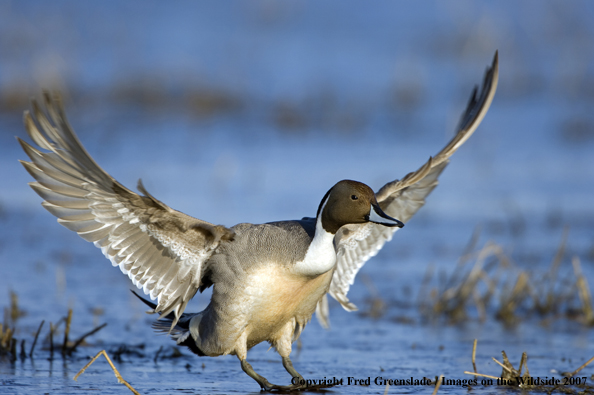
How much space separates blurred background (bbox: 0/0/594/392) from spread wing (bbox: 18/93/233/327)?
0.79 metres

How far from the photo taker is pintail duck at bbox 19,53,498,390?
486cm

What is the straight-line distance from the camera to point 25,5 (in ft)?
71.5

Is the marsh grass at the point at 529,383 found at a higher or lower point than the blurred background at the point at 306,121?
lower

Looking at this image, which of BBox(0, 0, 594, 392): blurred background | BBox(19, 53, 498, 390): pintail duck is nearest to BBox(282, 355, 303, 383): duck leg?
BBox(19, 53, 498, 390): pintail duck

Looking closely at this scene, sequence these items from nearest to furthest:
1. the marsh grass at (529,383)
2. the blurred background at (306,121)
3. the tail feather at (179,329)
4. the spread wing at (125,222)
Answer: the spread wing at (125,222), the marsh grass at (529,383), the tail feather at (179,329), the blurred background at (306,121)

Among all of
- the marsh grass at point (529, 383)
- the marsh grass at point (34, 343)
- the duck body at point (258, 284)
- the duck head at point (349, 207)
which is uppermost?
the duck head at point (349, 207)

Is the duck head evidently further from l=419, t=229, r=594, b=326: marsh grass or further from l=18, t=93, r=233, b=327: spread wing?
l=419, t=229, r=594, b=326: marsh grass

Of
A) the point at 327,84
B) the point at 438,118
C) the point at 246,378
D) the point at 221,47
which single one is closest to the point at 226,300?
the point at 246,378

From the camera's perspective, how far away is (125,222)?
509 cm

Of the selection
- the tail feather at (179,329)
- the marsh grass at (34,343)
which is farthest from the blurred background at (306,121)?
the marsh grass at (34,343)

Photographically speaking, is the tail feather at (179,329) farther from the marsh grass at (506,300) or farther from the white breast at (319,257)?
the marsh grass at (506,300)

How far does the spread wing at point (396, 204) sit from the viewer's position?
5.81m

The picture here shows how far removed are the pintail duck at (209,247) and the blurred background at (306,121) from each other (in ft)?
2.46

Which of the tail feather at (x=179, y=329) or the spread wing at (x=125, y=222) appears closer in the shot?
the spread wing at (x=125, y=222)
